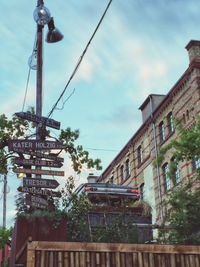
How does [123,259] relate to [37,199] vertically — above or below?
below

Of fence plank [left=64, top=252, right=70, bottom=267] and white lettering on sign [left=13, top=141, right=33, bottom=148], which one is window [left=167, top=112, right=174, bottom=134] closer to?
white lettering on sign [left=13, top=141, right=33, bottom=148]

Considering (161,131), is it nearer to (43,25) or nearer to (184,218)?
(184,218)

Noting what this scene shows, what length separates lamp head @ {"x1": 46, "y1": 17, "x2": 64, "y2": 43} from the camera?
12.7 metres

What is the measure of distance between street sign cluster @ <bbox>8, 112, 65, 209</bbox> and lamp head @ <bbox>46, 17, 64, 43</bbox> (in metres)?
2.60

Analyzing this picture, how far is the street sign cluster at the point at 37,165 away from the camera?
34.6 feet

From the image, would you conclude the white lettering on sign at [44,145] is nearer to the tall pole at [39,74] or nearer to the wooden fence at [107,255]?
the tall pole at [39,74]

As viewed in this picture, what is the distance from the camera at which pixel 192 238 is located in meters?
14.2

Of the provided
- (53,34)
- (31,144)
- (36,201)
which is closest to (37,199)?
(36,201)

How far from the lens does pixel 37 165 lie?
10.9m

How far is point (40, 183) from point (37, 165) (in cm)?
50

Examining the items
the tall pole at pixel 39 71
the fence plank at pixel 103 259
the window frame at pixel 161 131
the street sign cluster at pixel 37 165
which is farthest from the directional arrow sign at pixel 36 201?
the window frame at pixel 161 131

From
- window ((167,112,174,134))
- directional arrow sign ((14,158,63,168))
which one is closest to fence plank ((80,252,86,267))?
directional arrow sign ((14,158,63,168))

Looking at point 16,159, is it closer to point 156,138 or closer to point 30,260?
point 30,260

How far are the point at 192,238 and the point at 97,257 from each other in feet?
21.9
